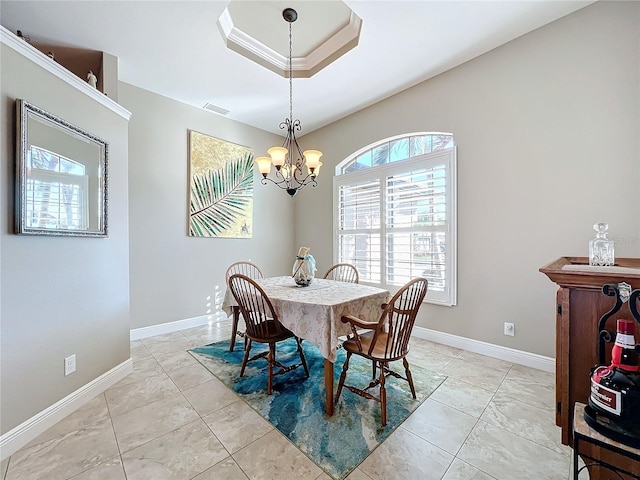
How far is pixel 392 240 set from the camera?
3.64 metres

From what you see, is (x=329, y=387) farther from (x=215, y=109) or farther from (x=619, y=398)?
(x=215, y=109)

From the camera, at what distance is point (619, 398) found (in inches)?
38.7

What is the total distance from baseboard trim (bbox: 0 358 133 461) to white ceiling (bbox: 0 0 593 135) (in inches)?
115

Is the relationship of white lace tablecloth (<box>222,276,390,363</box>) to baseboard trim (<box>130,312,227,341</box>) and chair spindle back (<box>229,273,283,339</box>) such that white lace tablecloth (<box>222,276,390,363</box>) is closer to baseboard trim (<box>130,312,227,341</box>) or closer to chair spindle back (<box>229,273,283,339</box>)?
chair spindle back (<box>229,273,283,339</box>)

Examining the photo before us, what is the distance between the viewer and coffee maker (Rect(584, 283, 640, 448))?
953 millimetres

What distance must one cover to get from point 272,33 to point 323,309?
2.64 m

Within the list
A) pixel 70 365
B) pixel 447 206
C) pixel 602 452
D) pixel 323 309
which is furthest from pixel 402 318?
pixel 70 365

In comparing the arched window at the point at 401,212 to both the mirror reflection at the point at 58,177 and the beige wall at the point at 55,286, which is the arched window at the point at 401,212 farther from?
the mirror reflection at the point at 58,177

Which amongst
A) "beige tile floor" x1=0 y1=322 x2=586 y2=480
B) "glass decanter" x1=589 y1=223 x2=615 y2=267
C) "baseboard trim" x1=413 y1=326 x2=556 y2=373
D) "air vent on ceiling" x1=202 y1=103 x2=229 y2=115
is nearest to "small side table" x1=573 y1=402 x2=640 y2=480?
"beige tile floor" x1=0 y1=322 x2=586 y2=480

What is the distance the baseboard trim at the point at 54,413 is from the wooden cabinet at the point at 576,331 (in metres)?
3.05

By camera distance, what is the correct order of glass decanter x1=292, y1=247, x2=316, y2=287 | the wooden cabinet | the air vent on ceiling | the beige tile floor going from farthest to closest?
the air vent on ceiling < glass decanter x1=292, y1=247, x2=316, y2=287 < the beige tile floor < the wooden cabinet

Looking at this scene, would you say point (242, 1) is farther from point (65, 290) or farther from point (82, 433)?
point (82, 433)

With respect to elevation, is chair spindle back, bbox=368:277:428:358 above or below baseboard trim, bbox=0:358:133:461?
above

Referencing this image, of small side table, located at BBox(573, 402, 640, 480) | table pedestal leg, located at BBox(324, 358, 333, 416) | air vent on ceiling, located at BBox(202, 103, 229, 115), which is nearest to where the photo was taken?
small side table, located at BBox(573, 402, 640, 480)
